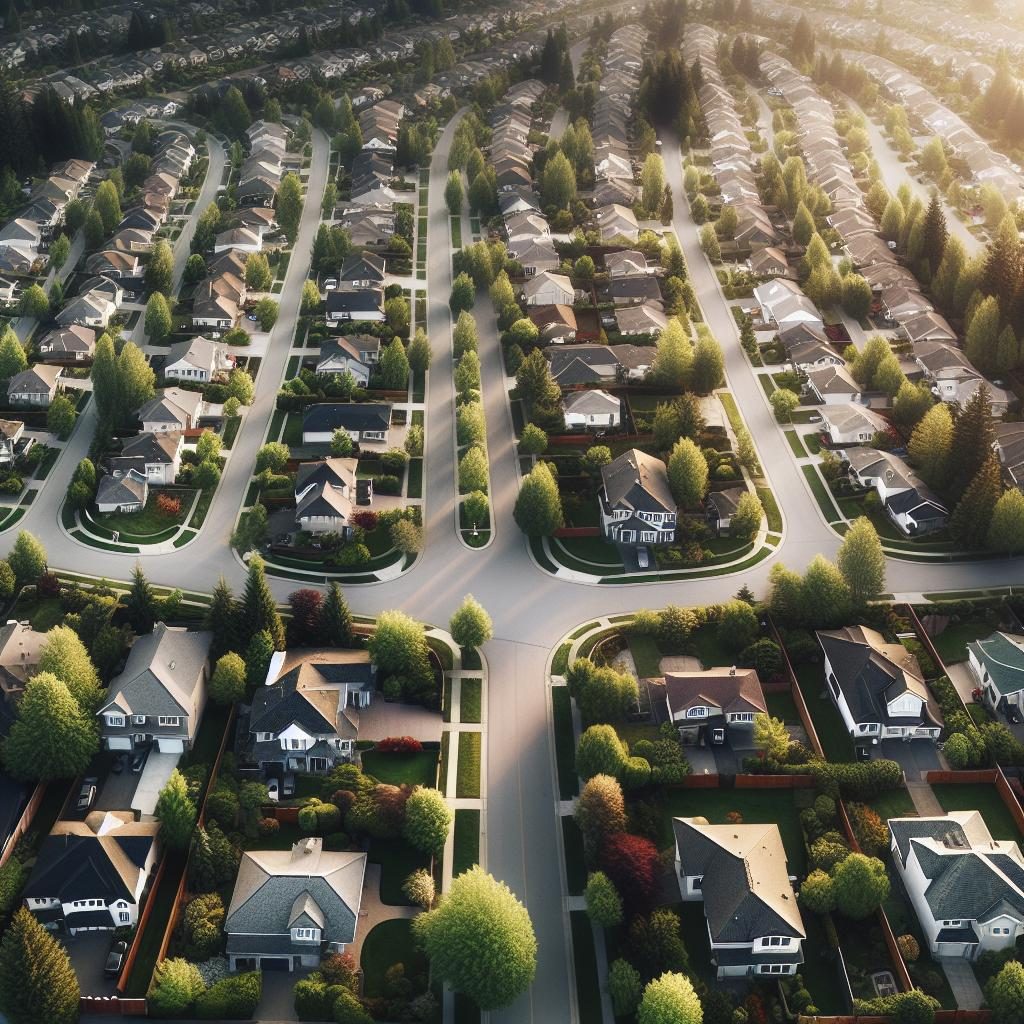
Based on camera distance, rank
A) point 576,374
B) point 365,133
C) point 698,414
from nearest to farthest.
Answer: point 698,414, point 576,374, point 365,133

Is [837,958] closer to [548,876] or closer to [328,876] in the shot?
[548,876]

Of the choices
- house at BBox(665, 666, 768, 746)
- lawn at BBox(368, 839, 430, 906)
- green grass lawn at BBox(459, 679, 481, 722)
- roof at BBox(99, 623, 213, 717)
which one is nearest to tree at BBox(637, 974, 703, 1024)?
lawn at BBox(368, 839, 430, 906)

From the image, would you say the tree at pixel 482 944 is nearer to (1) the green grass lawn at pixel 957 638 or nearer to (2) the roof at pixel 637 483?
(1) the green grass lawn at pixel 957 638

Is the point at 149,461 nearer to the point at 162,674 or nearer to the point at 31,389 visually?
the point at 31,389

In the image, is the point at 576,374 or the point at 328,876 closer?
the point at 328,876

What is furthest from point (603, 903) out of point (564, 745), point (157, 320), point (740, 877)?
point (157, 320)

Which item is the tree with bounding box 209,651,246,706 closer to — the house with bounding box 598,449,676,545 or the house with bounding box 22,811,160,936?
the house with bounding box 22,811,160,936

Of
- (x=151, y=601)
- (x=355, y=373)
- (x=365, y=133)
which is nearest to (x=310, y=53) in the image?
(x=365, y=133)
